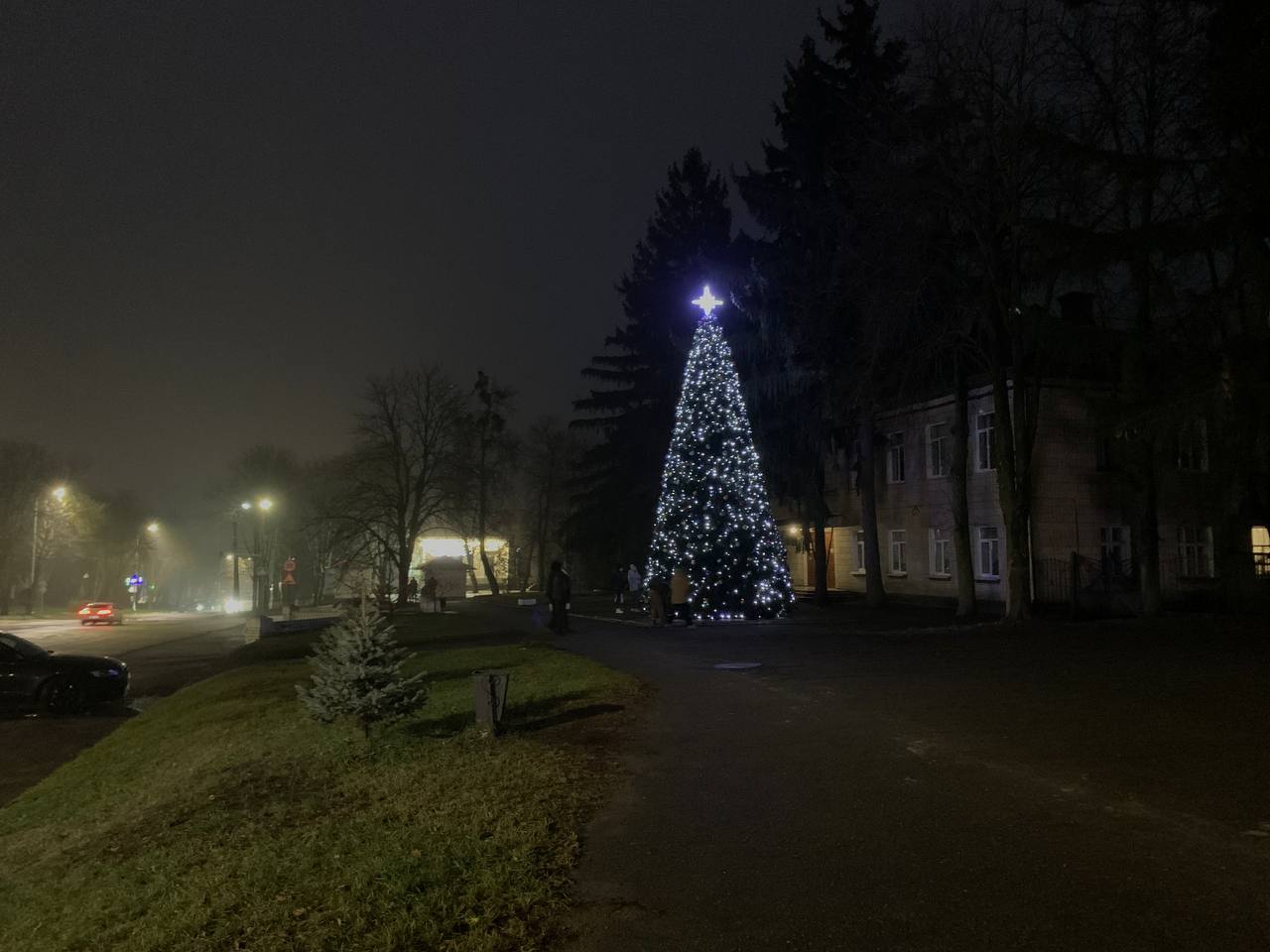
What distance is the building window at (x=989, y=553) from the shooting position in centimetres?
3042

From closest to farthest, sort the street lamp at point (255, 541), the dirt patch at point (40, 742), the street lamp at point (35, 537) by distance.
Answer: the dirt patch at point (40, 742), the street lamp at point (255, 541), the street lamp at point (35, 537)

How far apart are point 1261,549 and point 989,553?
9982 millimetres

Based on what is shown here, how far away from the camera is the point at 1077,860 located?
577 centimetres

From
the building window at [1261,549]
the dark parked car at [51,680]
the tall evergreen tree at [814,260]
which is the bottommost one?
the dark parked car at [51,680]

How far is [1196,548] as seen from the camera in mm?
31641

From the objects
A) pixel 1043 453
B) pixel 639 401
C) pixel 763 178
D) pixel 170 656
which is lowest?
pixel 170 656

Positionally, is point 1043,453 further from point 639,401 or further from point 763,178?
point 639,401

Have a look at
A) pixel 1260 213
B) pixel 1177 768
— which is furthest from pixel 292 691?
pixel 1260 213

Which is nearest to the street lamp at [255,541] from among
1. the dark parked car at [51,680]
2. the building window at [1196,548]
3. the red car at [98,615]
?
the red car at [98,615]

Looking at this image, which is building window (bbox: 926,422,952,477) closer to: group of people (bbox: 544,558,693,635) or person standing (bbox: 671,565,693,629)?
group of people (bbox: 544,558,693,635)

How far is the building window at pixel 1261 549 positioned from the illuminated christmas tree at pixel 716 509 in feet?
47.9

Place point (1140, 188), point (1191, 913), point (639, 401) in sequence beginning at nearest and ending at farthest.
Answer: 1. point (1191, 913)
2. point (1140, 188)
3. point (639, 401)

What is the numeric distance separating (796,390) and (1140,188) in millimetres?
13781

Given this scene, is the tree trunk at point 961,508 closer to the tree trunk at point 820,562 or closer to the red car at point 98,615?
the tree trunk at point 820,562
